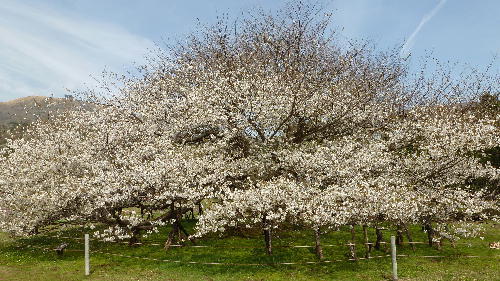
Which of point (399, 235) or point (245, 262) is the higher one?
point (399, 235)

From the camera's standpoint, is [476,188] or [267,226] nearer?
[267,226]

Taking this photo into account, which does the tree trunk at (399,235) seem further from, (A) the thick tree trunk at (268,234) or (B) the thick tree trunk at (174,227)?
(B) the thick tree trunk at (174,227)

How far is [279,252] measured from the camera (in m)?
19.2

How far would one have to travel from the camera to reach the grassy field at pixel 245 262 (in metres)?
16.3

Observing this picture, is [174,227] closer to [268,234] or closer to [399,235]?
[268,234]

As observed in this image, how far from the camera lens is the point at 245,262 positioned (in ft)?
59.5

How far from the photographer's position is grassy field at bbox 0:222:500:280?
1630 cm

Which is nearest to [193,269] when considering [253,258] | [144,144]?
[253,258]

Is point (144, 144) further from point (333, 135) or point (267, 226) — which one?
point (333, 135)

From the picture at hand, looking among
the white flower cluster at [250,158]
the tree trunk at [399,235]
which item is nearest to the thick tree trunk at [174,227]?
the white flower cluster at [250,158]

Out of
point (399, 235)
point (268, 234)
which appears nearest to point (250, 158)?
point (268, 234)

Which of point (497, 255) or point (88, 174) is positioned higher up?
point (88, 174)

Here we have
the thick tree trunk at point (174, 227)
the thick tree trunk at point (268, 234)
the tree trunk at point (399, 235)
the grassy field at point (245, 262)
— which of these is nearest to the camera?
the grassy field at point (245, 262)

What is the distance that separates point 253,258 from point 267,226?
186cm
